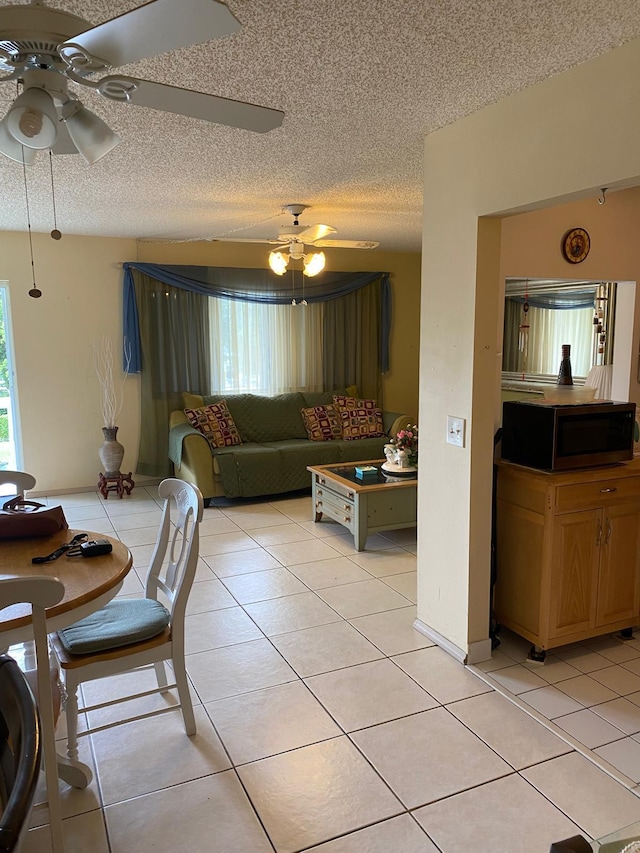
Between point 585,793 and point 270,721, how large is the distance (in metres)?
1.15

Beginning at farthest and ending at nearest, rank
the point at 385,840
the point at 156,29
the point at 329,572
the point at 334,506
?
the point at 334,506 → the point at 329,572 → the point at 385,840 → the point at 156,29

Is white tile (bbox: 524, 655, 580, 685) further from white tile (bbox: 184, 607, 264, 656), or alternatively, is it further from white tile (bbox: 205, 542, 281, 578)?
white tile (bbox: 205, 542, 281, 578)

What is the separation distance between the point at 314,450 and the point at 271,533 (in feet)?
4.14

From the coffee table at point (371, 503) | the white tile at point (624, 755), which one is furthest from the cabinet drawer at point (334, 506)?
the white tile at point (624, 755)

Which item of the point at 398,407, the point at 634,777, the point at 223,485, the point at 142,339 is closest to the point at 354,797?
the point at 634,777

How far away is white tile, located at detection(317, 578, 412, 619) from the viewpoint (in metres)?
3.48

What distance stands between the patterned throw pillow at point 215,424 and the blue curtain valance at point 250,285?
2.66ft

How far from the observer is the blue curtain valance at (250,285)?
6.06 meters

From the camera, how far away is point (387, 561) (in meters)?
4.25

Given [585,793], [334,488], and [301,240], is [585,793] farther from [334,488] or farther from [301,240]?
[301,240]

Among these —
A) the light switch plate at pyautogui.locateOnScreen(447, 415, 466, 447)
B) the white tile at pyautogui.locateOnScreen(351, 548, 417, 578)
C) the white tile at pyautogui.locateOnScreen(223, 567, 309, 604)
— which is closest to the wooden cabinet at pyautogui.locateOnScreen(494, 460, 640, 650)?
the light switch plate at pyautogui.locateOnScreen(447, 415, 466, 447)

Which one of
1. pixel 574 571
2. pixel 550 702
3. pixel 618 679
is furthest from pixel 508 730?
pixel 574 571

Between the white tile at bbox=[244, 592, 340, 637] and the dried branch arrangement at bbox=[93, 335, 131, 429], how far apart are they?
10.3ft

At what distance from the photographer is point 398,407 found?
753 cm
